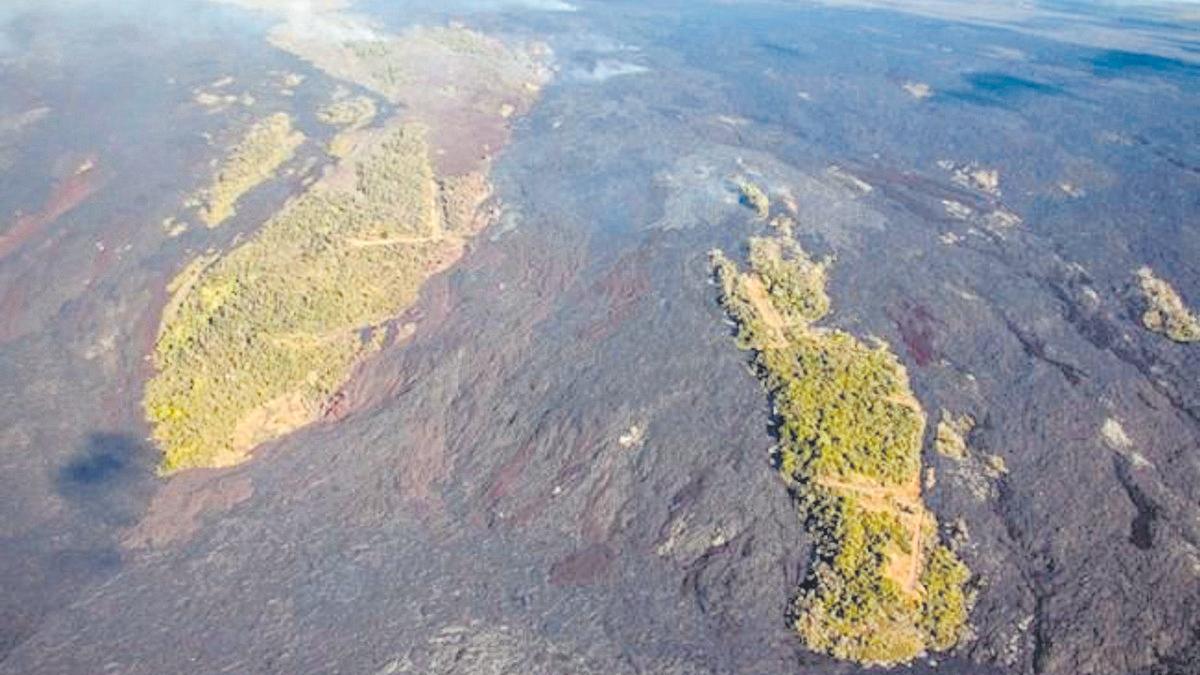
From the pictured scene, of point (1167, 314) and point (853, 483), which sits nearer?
point (853, 483)

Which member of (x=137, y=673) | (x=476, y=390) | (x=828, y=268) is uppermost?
(x=828, y=268)

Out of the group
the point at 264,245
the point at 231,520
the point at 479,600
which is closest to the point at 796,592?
the point at 479,600

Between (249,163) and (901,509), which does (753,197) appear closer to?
(901,509)

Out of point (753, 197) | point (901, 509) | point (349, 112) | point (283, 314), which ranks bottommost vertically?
point (283, 314)

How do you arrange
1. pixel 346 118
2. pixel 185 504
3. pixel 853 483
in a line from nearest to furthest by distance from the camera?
pixel 853 483 < pixel 185 504 < pixel 346 118

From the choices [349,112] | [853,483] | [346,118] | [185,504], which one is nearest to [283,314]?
[185,504]

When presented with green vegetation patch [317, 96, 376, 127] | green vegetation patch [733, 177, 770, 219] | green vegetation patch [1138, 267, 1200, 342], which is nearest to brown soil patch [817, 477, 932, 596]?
green vegetation patch [1138, 267, 1200, 342]

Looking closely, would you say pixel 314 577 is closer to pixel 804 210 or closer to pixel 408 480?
pixel 408 480
